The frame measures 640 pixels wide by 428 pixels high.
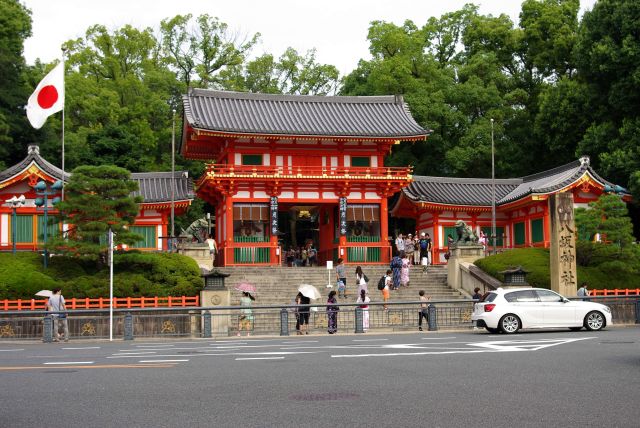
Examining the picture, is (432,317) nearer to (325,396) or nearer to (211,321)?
(211,321)

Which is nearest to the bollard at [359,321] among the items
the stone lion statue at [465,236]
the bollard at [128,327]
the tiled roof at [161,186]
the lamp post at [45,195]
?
the bollard at [128,327]

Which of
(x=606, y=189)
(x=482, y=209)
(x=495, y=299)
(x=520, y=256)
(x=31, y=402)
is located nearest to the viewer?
(x=31, y=402)

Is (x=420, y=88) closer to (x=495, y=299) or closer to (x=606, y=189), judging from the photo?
(x=606, y=189)

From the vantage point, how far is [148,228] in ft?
141

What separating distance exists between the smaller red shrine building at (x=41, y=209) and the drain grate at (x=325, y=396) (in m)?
26.1

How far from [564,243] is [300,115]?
20.3m

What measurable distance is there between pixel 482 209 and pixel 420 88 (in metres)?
10.9

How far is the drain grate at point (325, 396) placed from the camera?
32.6ft

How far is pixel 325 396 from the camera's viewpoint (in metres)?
10.1

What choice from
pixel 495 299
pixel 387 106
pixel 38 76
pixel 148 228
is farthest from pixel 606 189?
pixel 38 76

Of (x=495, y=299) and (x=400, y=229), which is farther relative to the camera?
(x=400, y=229)

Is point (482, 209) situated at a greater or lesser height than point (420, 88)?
lesser

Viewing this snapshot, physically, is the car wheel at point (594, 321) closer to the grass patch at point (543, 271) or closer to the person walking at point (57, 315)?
the grass patch at point (543, 271)

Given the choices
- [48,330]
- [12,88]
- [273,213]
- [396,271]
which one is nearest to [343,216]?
[273,213]
